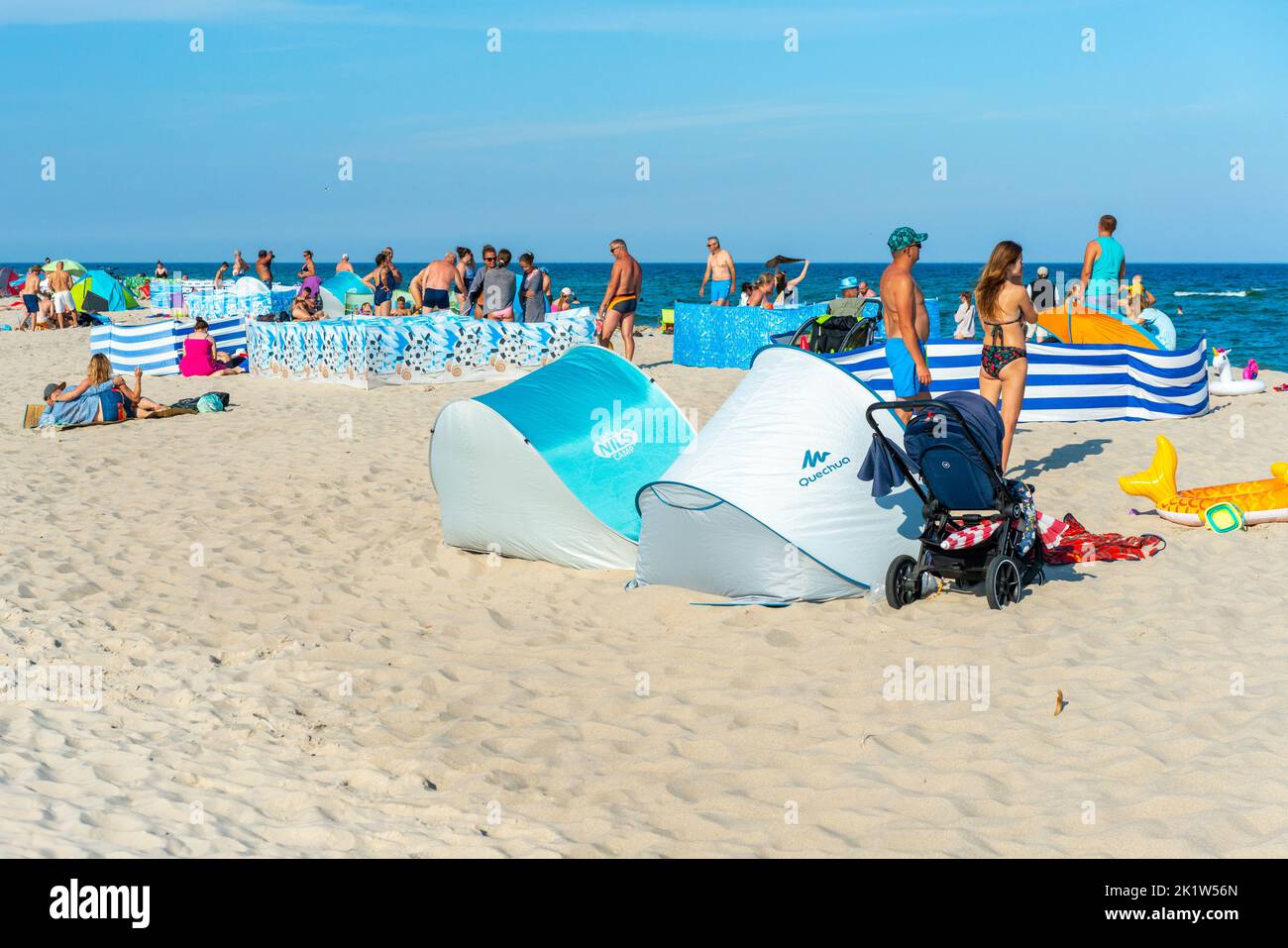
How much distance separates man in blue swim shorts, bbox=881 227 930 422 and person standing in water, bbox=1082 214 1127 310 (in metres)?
4.76

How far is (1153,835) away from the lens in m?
3.75

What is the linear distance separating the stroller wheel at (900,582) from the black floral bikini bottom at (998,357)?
242cm

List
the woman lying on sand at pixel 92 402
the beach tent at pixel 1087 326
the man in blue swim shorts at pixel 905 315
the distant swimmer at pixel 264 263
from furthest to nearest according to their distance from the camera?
the distant swimmer at pixel 264 263 → the beach tent at pixel 1087 326 → the woman lying on sand at pixel 92 402 → the man in blue swim shorts at pixel 905 315

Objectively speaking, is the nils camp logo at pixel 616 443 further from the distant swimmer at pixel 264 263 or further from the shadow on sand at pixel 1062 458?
the distant swimmer at pixel 264 263

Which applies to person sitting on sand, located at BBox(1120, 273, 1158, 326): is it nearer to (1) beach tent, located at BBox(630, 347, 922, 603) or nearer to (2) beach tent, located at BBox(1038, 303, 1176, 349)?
(2) beach tent, located at BBox(1038, 303, 1176, 349)

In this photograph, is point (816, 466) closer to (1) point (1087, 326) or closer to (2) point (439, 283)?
(1) point (1087, 326)

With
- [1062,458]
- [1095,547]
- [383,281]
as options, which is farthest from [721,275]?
[1095,547]

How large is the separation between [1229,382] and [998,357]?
7.24 meters

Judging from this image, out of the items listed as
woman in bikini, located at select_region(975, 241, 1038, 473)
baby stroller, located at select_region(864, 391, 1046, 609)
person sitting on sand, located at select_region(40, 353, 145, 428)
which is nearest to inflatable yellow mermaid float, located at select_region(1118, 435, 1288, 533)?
woman in bikini, located at select_region(975, 241, 1038, 473)

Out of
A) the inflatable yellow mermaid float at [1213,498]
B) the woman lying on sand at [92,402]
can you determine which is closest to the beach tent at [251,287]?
the woman lying on sand at [92,402]

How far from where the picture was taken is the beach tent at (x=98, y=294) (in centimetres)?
2930

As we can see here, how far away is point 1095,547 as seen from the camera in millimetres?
6793

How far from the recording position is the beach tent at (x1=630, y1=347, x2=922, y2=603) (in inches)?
237

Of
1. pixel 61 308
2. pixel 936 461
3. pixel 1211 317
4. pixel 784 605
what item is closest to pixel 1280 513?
pixel 936 461
